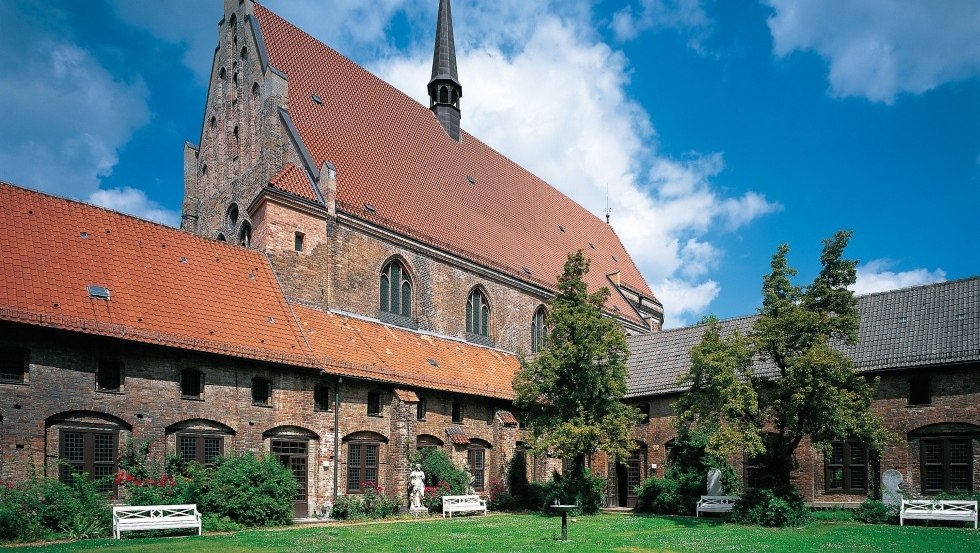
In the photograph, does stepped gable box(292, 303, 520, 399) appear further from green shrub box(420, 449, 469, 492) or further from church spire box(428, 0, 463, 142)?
church spire box(428, 0, 463, 142)

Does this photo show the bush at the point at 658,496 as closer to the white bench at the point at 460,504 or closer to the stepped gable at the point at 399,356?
the stepped gable at the point at 399,356

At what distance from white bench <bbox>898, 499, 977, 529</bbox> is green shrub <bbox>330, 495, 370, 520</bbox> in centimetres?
1679

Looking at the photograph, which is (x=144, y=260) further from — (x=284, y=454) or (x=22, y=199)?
(x=284, y=454)

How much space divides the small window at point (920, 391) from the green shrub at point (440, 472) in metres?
16.1

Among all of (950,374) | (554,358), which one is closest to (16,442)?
(554,358)

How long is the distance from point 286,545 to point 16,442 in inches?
297

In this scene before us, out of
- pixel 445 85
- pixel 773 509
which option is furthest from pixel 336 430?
pixel 445 85

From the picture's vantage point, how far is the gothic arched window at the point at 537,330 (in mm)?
40000

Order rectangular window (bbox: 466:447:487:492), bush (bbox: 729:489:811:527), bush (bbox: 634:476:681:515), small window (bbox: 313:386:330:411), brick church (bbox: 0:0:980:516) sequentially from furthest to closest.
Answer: rectangular window (bbox: 466:447:487:492)
bush (bbox: 634:476:681:515)
small window (bbox: 313:386:330:411)
bush (bbox: 729:489:811:527)
brick church (bbox: 0:0:980:516)

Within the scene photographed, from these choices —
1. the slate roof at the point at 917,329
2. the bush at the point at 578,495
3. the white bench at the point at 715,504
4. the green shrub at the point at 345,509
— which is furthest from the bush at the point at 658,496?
the green shrub at the point at 345,509

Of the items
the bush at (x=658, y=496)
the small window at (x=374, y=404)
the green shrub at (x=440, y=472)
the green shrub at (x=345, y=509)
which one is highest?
the small window at (x=374, y=404)

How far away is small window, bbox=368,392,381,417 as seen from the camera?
26.6 m

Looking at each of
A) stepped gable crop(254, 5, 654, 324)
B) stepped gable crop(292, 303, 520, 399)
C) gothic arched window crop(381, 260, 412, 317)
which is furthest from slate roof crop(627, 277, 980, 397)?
stepped gable crop(254, 5, 654, 324)

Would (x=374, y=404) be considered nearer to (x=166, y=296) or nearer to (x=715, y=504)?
(x=166, y=296)
